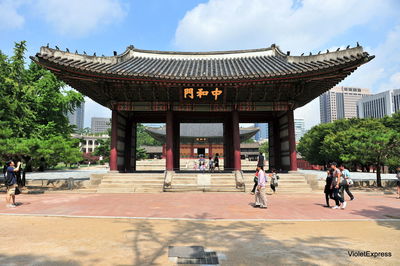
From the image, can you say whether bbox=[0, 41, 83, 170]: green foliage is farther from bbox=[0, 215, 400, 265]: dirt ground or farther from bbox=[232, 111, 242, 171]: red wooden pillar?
bbox=[232, 111, 242, 171]: red wooden pillar

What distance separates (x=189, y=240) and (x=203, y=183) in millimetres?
9889

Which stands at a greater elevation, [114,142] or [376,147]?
[114,142]

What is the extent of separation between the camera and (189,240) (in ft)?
16.6

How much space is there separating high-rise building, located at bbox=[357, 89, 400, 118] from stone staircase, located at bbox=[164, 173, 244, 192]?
A: 4260 inches

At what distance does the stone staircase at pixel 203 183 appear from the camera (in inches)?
560

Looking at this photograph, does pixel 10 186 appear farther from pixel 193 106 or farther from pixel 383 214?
pixel 383 214

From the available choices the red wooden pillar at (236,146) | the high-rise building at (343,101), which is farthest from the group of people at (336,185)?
the high-rise building at (343,101)

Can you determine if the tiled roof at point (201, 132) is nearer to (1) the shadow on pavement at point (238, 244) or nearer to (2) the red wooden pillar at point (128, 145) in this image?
(2) the red wooden pillar at point (128, 145)

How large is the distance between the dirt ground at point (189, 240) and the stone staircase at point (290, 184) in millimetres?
7366

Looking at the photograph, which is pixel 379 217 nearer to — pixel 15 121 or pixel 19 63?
pixel 15 121

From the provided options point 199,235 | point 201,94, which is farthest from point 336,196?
point 201,94

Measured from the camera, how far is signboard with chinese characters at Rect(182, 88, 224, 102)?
15.7 metres

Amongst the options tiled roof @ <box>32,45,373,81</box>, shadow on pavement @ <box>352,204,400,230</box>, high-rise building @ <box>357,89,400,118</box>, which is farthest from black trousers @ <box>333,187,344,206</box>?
high-rise building @ <box>357,89,400,118</box>

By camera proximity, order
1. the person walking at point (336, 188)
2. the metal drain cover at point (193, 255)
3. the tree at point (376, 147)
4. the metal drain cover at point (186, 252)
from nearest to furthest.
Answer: the metal drain cover at point (193, 255) < the metal drain cover at point (186, 252) < the person walking at point (336, 188) < the tree at point (376, 147)
